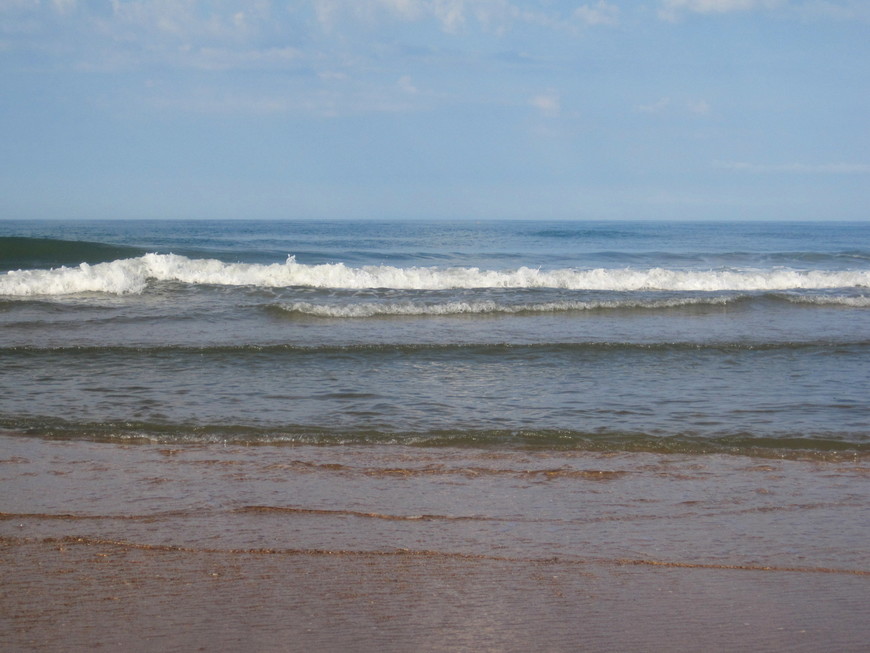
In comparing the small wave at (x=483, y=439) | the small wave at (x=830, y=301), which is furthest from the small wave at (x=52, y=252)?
the small wave at (x=830, y=301)

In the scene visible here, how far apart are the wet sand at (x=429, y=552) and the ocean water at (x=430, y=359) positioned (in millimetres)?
745

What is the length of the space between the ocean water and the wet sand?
74 centimetres

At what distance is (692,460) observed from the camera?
558 cm

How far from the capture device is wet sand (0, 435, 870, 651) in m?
3.12

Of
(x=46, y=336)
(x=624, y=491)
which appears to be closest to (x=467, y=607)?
(x=624, y=491)

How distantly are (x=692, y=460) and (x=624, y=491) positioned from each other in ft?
3.26

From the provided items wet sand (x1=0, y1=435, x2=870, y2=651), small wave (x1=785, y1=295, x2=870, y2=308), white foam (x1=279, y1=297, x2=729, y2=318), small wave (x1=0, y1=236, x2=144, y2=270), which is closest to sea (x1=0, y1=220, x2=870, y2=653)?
wet sand (x1=0, y1=435, x2=870, y2=651)

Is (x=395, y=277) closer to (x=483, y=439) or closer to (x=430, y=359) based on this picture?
(x=430, y=359)

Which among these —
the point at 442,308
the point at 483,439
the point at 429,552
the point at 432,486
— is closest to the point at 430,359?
the point at 483,439

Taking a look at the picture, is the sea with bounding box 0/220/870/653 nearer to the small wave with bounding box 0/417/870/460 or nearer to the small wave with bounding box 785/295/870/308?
the small wave with bounding box 0/417/870/460

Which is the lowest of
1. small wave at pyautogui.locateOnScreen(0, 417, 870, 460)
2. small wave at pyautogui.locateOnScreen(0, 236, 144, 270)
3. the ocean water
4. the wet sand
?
the wet sand

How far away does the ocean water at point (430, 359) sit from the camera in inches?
250

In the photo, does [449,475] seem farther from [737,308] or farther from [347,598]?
[737,308]

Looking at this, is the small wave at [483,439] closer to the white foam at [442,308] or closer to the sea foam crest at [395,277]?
the white foam at [442,308]
